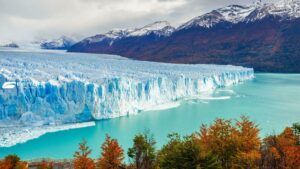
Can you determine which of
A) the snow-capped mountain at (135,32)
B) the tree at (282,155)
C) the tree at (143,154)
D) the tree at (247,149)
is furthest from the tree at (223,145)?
the snow-capped mountain at (135,32)

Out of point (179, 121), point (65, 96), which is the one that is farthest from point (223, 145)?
point (65, 96)

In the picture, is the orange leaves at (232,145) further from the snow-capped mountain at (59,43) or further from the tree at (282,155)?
the snow-capped mountain at (59,43)

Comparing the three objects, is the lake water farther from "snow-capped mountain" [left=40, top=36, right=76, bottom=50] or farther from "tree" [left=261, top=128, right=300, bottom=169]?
"snow-capped mountain" [left=40, top=36, right=76, bottom=50]

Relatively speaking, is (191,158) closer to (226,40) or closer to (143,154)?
(143,154)

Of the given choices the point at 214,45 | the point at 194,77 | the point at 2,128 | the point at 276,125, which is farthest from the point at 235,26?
the point at 2,128

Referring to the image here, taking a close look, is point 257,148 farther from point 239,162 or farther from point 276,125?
point 276,125

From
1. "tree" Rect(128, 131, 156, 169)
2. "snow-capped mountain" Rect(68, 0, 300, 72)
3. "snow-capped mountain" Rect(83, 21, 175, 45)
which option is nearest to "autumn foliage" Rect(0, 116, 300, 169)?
"tree" Rect(128, 131, 156, 169)

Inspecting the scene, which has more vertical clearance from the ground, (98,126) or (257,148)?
(257,148)

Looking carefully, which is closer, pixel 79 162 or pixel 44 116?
pixel 79 162
